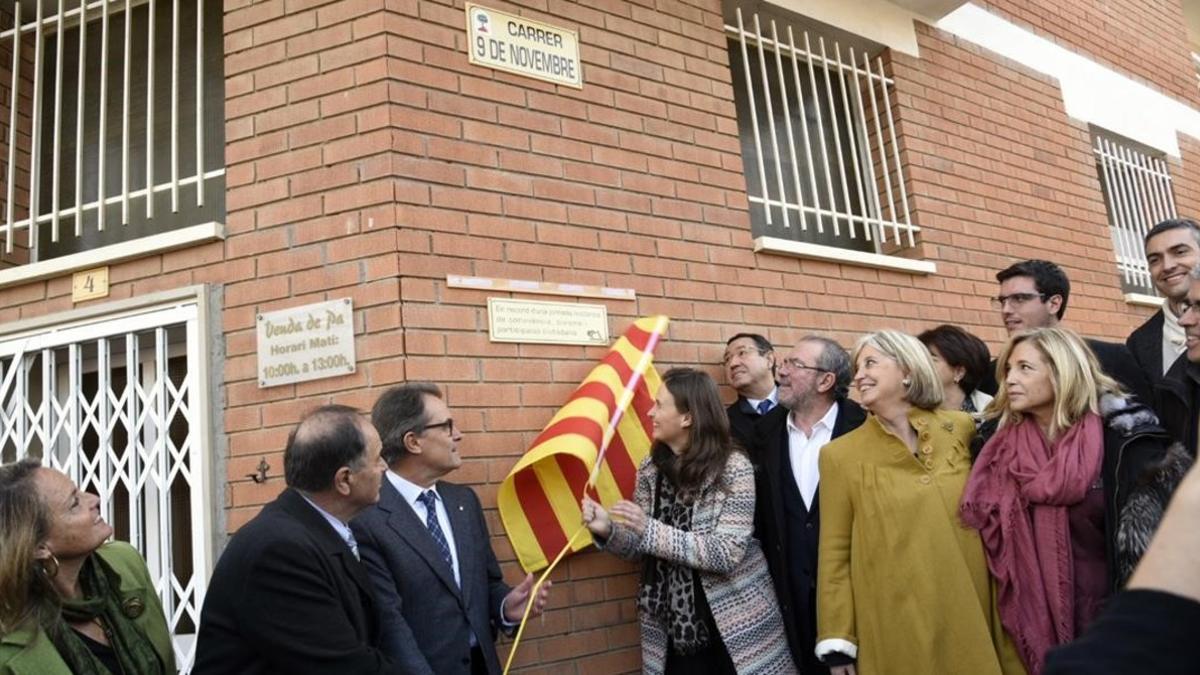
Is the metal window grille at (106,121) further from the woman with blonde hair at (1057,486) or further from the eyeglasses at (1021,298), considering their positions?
the eyeglasses at (1021,298)

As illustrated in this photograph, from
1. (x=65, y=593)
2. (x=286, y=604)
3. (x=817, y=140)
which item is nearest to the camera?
(x=286, y=604)

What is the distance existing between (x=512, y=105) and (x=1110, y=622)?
12.2 ft

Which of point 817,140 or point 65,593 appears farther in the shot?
point 817,140

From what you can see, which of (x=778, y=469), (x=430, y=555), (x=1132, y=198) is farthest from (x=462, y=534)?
(x=1132, y=198)

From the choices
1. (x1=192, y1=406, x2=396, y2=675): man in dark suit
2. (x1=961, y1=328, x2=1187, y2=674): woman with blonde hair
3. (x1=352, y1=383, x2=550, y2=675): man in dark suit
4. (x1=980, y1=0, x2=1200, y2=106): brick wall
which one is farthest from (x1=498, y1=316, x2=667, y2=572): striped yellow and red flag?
(x1=980, y1=0, x2=1200, y2=106): brick wall

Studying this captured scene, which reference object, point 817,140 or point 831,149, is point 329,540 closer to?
point 817,140

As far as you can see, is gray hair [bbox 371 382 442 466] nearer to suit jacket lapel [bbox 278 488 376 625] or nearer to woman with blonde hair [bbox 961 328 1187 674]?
suit jacket lapel [bbox 278 488 376 625]

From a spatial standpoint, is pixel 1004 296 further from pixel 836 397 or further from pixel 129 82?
pixel 129 82

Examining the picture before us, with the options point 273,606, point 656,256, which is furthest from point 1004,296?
point 273,606

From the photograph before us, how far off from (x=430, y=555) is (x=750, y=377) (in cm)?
182

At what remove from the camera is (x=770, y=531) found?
394 cm

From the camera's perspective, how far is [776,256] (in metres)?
5.18

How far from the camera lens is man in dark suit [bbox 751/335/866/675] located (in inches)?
151

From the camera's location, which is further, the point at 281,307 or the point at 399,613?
the point at 281,307
